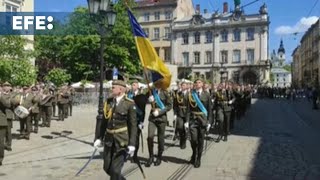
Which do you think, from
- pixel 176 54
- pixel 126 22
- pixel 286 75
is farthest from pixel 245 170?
pixel 286 75

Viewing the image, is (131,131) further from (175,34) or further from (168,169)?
(175,34)

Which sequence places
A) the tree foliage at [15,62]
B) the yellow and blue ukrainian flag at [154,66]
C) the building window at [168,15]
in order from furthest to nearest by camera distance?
the building window at [168,15]
the tree foliage at [15,62]
the yellow and blue ukrainian flag at [154,66]

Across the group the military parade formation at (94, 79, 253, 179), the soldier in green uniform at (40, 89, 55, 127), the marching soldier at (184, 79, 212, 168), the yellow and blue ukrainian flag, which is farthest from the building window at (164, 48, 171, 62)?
the yellow and blue ukrainian flag

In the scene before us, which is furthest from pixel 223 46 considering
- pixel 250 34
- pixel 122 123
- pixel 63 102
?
pixel 122 123

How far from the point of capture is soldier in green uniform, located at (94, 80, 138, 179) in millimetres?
7621

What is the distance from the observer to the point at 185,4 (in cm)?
9938

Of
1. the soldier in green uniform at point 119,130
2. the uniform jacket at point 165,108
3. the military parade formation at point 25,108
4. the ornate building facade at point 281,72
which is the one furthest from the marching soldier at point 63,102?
the ornate building facade at point 281,72

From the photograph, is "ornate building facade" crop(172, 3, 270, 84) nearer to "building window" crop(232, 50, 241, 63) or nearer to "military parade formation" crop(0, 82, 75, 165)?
"building window" crop(232, 50, 241, 63)

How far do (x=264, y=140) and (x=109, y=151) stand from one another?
378 inches

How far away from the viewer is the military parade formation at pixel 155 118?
7.68 meters

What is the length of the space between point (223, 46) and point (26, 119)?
77218 millimetres

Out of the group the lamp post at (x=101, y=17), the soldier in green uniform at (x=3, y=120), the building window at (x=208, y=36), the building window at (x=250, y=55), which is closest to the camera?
the soldier in green uniform at (x=3, y=120)

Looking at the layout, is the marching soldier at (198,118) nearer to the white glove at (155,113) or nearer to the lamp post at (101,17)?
the white glove at (155,113)

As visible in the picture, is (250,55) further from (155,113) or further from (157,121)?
(155,113)
